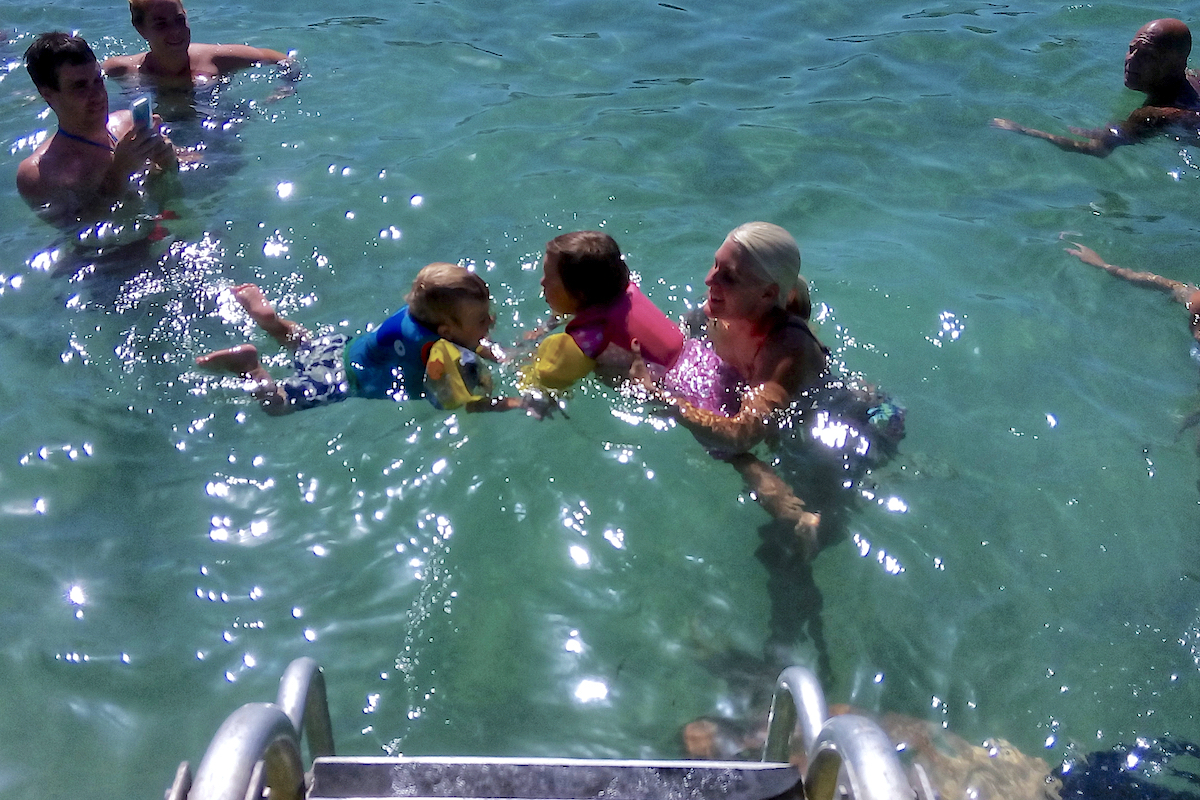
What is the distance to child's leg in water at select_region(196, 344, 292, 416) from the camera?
4.86 metres

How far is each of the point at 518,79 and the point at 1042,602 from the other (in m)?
6.11

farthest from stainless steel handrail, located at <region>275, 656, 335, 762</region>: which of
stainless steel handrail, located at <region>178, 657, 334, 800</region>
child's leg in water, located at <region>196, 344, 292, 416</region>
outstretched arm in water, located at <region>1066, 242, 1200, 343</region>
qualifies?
outstretched arm in water, located at <region>1066, 242, 1200, 343</region>

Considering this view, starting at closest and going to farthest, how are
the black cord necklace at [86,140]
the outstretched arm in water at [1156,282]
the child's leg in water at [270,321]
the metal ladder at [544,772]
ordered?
the metal ladder at [544,772]
the child's leg in water at [270,321]
the outstretched arm in water at [1156,282]
the black cord necklace at [86,140]

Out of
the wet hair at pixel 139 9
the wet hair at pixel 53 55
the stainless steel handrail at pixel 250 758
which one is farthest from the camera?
the wet hair at pixel 139 9

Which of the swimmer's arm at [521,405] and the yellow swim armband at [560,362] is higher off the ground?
the yellow swim armband at [560,362]

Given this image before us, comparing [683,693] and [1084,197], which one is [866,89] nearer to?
[1084,197]

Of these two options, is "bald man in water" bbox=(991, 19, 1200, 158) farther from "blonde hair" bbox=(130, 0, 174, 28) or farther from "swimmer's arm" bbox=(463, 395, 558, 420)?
"blonde hair" bbox=(130, 0, 174, 28)

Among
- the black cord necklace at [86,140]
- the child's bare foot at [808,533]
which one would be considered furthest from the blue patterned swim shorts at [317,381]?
the black cord necklace at [86,140]

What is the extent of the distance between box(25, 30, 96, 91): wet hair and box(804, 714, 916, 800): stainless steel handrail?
19.5 ft

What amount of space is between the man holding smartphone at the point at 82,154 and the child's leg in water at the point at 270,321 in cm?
162

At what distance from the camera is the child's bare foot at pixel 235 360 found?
4.95 metres

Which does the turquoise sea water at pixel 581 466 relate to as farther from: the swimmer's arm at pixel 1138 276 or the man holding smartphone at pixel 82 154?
the man holding smartphone at pixel 82 154

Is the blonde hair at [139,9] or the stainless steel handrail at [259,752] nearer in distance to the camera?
the stainless steel handrail at [259,752]

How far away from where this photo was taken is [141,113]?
5.98 meters
